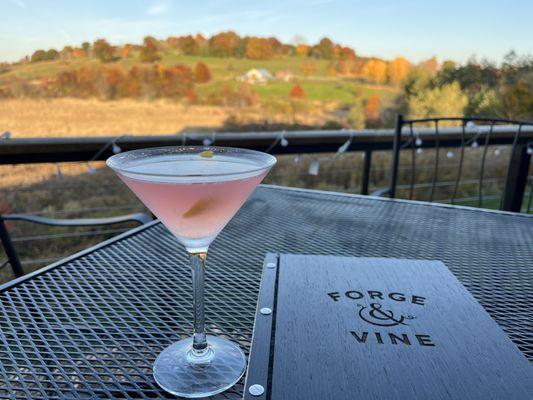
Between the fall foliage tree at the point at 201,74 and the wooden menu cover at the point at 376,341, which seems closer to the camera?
the wooden menu cover at the point at 376,341

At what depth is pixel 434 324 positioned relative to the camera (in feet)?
1.70

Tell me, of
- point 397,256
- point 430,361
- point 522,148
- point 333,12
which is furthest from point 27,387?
point 333,12

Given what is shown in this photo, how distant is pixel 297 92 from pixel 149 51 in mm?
2152

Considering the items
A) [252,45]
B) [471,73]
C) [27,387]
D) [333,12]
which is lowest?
[27,387]

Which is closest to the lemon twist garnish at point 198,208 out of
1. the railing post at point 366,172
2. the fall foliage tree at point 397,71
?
the railing post at point 366,172

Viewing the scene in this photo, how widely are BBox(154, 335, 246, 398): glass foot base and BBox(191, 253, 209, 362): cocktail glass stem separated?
0.01m

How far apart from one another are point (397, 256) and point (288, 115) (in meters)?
4.76

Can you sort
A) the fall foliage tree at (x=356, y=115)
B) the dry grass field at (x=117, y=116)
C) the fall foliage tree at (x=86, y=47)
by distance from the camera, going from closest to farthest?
the dry grass field at (x=117, y=116)
the fall foliage tree at (x=86, y=47)
the fall foliage tree at (x=356, y=115)

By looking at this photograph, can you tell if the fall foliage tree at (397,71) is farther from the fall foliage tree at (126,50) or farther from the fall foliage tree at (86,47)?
the fall foliage tree at (86,47)

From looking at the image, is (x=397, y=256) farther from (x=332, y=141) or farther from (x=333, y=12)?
(x=333, y=12)

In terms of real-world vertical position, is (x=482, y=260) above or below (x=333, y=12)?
below

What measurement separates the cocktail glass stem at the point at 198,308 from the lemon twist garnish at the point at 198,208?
0.24 ft

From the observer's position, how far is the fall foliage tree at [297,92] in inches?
223

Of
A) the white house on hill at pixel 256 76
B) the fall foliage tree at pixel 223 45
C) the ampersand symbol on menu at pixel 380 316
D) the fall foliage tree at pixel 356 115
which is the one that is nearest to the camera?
the ampersand symbol on menu at pixel 380 316
